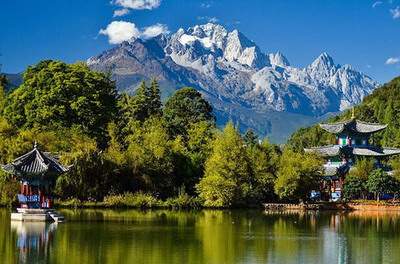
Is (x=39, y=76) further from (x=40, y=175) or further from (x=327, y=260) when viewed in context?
(x=327, y=260)

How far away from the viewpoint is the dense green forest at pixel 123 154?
45594mm

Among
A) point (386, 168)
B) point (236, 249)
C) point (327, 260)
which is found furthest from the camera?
point (386, 168)

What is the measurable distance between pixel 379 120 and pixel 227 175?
2046 inches

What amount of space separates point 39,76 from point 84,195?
13305mm

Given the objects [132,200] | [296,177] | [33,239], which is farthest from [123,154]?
[33,239]

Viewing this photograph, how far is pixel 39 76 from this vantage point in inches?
2136

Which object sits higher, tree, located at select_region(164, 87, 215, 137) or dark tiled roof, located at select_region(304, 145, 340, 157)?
tree, located at select_region(164, 87, 215, 137)

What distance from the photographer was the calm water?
855 inches

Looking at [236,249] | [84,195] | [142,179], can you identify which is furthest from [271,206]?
[236,249]

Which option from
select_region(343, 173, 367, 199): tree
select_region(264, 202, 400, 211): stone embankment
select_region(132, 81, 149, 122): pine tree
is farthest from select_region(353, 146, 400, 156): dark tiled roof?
select_region(132, 81, 149, 122): pine tree

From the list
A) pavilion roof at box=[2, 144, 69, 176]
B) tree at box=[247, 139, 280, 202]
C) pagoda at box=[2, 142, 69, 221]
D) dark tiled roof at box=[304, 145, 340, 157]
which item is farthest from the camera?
dark tiled roof at box=[304, 145, 340, 157]

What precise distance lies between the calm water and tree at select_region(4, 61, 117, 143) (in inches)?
557

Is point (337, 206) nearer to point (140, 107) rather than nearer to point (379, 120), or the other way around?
point (140, 107)

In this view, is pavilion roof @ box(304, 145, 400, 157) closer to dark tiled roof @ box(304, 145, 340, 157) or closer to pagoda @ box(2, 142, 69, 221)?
dark tiled roof @ box(304, 145, 340, 157)
